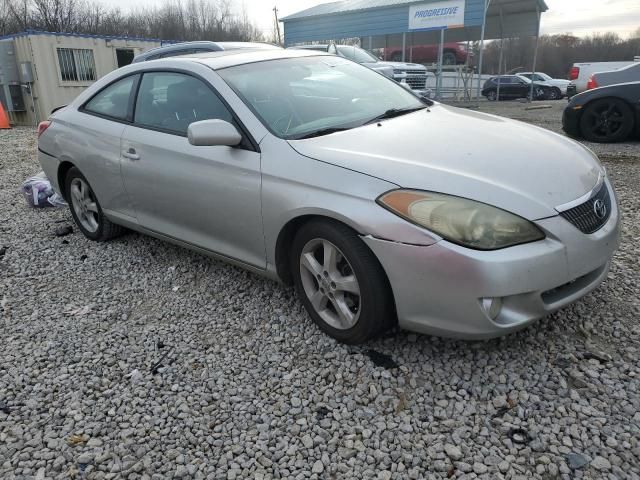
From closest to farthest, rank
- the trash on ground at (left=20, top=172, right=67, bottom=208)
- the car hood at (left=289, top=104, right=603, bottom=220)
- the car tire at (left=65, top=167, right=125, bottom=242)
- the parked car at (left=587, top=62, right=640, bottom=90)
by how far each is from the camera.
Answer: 1. the car hood at (left=289, top=104, right=603, bottom=220)
2. the car tire at (left=65, top=167, right=125, bottom=242)
3. the trash on ground at (left=20, top=172, right=67, bottom=208)
4. the parked car at (left=587, top=62, right=640, bottom=90)

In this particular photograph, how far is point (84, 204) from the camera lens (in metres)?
4.57

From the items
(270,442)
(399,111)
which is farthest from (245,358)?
(399,111)

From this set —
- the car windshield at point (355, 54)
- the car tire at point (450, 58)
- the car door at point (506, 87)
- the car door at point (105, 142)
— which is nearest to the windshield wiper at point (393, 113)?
the car door at point (105, 142)

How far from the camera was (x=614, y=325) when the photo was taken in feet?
9.29

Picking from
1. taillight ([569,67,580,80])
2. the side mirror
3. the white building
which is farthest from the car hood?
taillight ([569,67,580,80])

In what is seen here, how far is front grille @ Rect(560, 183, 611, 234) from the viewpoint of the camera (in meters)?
2.41

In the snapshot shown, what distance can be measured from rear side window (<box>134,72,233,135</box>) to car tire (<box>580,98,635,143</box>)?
6967 mm

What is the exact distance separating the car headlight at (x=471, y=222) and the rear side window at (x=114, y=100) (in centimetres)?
259

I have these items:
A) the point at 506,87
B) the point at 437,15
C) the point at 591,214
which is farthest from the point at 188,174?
the point at 506,87

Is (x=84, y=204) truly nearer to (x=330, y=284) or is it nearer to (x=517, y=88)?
(x=330, y=284)

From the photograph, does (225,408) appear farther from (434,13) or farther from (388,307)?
(434,13)

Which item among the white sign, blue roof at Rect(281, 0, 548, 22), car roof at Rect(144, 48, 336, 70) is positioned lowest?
car roof at Rect(144, 48, 336, 70)

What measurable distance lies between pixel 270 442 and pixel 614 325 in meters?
1.93

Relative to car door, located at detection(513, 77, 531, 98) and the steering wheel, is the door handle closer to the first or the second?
the steering wheel
